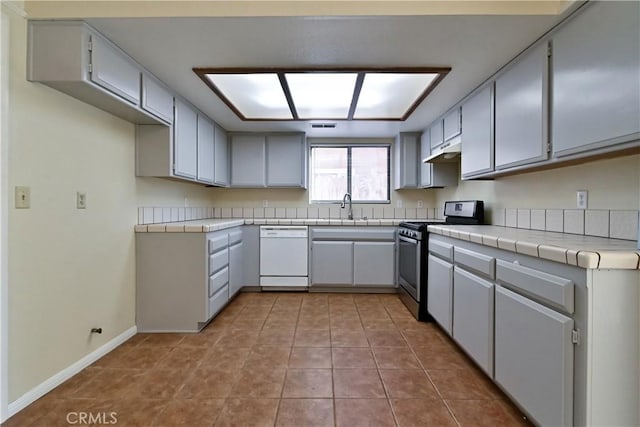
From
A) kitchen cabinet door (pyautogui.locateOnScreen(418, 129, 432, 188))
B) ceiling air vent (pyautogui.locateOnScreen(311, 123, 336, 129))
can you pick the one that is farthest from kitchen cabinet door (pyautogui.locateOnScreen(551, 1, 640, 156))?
ceiling air vent (pyautogui.locateOnScreen(311, 123, 336, 129))

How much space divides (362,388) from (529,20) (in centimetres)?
227

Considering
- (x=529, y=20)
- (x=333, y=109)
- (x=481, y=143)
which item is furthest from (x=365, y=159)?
(x=529, y=20)

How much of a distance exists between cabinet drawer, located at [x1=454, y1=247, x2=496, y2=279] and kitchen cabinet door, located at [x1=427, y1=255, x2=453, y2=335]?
0.60 ft

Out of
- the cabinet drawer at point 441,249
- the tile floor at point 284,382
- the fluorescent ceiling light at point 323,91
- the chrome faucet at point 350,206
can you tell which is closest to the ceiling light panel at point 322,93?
the fluorescent ceiling light at point 323,91

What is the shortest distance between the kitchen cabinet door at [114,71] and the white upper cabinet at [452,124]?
271cm

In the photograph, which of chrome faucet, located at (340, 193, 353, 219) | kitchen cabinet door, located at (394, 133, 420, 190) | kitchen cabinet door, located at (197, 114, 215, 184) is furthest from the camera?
chrome faucet, located at (340, 193, 353, 219)

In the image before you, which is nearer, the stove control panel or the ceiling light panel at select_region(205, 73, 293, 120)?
the ceiling light panel at select_region(205, 73, 293, 120)

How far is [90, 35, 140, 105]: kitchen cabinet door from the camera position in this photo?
1778mm

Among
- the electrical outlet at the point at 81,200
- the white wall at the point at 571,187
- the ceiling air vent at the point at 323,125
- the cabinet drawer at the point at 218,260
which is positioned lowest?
the cabinet drawer at the point at 218,260

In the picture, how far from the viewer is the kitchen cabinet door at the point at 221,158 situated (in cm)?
376

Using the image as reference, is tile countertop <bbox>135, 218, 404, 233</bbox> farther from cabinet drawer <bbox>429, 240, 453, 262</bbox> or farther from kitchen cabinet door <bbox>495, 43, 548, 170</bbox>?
kitchen cabinet door <bbox>495, 43, 548, 170</bbox>

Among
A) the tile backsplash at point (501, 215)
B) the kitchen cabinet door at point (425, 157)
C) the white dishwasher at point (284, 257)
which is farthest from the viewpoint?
the white dishwasher at point (284, 257)

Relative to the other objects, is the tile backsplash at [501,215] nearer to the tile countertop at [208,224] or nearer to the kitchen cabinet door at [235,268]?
the tile countertop at [208,224]
